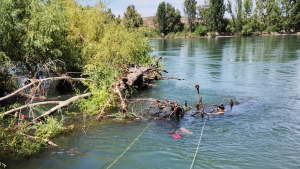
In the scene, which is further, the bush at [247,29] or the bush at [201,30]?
the bush at [201,30]

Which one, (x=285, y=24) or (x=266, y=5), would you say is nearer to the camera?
(x=285, y=24)

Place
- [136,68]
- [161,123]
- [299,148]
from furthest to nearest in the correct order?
1. [136,68]
2. [161,123]
3. [299,148]

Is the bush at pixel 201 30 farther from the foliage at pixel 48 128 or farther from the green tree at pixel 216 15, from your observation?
the foliage at pixel 48 128

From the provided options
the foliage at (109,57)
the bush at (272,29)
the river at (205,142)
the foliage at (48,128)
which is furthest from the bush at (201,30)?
the foliage at (48,128)

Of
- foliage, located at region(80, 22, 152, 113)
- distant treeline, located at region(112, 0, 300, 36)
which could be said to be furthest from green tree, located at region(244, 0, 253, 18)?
foliage, located at region(80, 22, 152, 113)

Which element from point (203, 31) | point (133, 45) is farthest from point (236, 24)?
point (133, 45)

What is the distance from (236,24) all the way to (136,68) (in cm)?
7807

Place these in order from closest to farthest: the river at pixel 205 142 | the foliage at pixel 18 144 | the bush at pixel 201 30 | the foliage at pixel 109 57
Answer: the foliage at pixel 18 144
the river at pixel 205 142
the foliage at pixel 109 57
the bush at pixel 201 30

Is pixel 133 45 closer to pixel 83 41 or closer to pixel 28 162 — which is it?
pixel 83 41

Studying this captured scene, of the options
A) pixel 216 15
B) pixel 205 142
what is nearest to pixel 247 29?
pixel 216 15

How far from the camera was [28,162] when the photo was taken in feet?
22.5

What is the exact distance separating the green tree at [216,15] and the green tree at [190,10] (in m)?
8.33

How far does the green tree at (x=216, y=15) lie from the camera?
87438 millimetres

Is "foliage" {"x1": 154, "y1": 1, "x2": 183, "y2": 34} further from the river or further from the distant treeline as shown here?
the river
